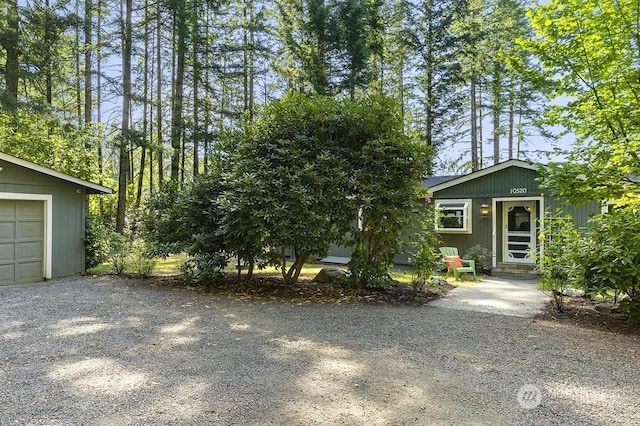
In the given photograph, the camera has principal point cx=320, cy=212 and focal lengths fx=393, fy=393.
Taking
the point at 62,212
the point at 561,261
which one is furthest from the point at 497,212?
the point at 62,212

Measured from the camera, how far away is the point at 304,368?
3416 mm

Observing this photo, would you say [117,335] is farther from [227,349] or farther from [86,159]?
[86,159]

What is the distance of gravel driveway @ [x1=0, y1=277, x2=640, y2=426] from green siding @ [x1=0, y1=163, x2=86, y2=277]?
3355mm

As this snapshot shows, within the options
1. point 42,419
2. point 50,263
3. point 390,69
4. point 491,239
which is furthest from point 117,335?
point 390,69

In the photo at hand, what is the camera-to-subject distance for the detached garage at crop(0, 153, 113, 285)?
775 cm

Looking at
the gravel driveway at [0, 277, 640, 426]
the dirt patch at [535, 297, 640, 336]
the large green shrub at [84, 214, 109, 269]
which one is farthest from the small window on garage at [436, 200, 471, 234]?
the large green shrub at [84, 214, 109, 269]

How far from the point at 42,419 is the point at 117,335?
1.95 meters

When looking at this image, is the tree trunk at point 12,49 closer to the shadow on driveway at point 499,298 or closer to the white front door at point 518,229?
the shadow on driveway at point 499,298

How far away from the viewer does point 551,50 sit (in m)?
5.79

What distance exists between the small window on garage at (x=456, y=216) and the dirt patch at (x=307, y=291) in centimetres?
305

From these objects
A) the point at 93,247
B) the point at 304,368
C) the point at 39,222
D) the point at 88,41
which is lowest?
the point at 304,368

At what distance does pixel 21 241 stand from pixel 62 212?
971mm

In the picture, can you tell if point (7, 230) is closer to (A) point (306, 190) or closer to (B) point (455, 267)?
(A) point (306, 190)

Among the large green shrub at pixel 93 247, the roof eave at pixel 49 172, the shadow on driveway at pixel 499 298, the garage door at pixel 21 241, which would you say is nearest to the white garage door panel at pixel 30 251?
the garage door at pixel 21 241
